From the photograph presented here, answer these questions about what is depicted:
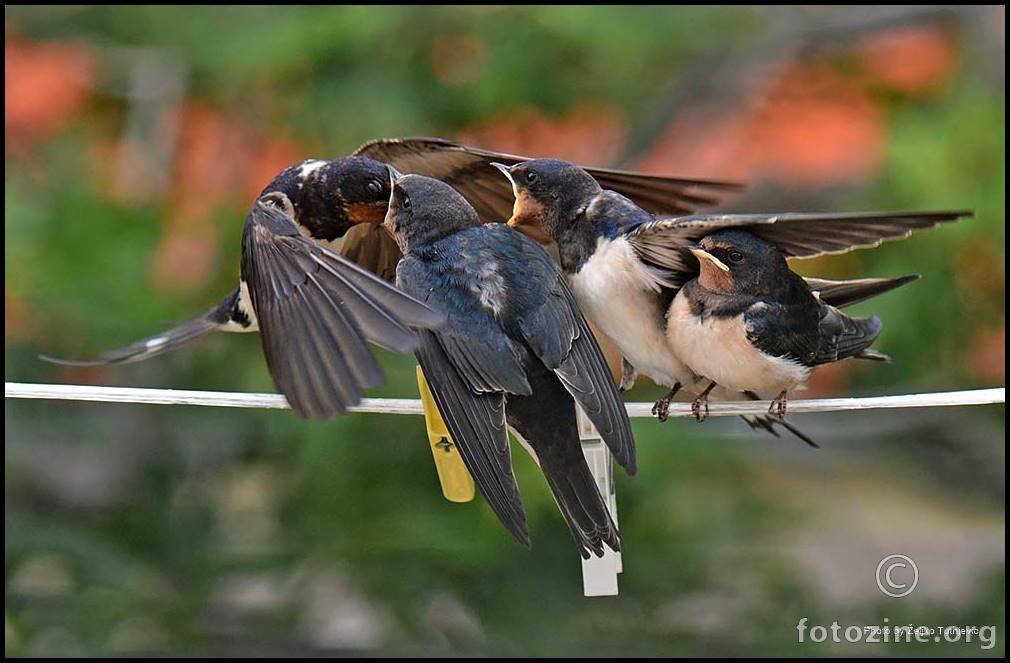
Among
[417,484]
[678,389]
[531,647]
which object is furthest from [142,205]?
[678,389]

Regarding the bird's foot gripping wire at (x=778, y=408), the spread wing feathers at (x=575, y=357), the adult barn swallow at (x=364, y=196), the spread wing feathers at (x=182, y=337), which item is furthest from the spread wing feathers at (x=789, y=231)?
the spread wing feathers at (x=182, y=337)

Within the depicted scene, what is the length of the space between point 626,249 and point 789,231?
0.27 metres

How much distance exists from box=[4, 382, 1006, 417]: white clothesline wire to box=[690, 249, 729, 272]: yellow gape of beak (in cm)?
26

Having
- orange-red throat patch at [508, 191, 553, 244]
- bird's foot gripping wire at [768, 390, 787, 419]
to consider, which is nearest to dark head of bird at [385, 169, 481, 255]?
orange-red throat patch at [508, 191, 553, 244]

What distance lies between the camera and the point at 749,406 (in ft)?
7.87

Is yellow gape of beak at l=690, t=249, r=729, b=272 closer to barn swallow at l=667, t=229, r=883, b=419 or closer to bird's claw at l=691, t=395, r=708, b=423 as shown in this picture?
barn swallow at l=667, t=229, r=883, b=419

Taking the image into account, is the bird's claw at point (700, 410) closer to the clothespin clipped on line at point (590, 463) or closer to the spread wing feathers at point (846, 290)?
the clothespin clipped on line at point (590, 463)

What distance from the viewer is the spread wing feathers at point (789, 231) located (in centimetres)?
199

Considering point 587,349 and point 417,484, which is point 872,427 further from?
point 587,349

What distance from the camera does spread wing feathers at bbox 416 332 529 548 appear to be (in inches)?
84.4

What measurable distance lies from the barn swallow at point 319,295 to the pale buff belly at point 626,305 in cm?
45

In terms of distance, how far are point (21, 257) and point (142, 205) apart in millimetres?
430

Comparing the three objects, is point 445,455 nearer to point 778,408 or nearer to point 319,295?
point 319,295

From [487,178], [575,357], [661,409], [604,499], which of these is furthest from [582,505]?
[487,178]
